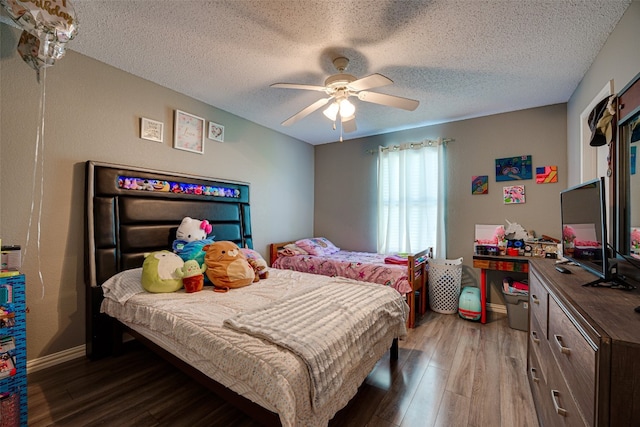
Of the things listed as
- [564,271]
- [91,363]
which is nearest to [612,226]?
[564,271]

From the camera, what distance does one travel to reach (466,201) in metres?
3.46

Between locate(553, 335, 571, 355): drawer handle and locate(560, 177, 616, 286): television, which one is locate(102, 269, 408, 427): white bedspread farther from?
locate(560, 177, 616, 286): television

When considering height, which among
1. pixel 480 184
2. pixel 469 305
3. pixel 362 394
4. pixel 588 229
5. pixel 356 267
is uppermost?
pixel 480 184

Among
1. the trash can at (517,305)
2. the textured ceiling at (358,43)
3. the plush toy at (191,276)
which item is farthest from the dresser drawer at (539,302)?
the plush toy at (191,276)

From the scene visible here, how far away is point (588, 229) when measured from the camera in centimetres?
141

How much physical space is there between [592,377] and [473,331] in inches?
87.9

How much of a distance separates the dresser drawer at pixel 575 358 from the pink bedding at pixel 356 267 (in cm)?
160

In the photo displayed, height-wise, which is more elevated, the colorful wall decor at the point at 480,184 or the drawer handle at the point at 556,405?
the colorful wall decor at the point at 480,184

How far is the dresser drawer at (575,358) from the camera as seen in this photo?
2.60 ft

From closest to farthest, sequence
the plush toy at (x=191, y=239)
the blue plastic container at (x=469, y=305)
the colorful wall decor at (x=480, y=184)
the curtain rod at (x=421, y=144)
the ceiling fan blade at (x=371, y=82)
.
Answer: the ceiling fan blade at (x=371, y=82) → the plush toy at (x=191, y=239) → the blue plastic container at (x=469, y=305) → the colorful wall decor at (x=480, y=184) → the curtain rod at (x=421, y=144)

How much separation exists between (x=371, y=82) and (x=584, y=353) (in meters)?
1.78

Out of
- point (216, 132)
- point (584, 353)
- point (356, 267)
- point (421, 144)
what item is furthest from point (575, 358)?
point (216, 132)

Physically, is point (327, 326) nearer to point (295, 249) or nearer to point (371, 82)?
point (371, 82)

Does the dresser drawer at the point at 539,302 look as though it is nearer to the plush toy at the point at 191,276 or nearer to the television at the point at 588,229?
the television at the point at 588,229
